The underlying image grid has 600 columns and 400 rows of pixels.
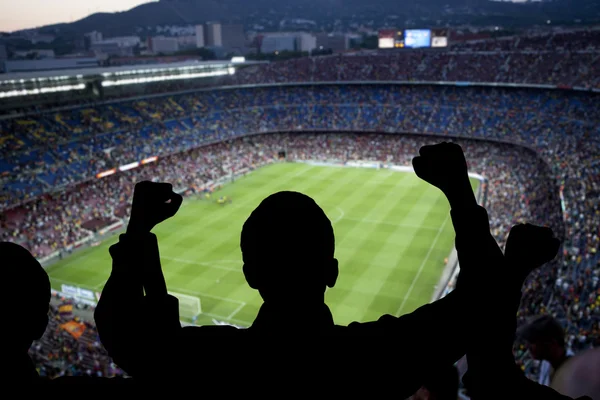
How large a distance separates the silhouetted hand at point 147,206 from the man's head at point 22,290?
36 cm

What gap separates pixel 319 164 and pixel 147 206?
52.7 meters

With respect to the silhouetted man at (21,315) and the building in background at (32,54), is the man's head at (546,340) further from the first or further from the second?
the building in background at (32,54)

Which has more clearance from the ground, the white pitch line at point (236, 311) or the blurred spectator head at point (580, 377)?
the blurred spectator head at point (580, 377)

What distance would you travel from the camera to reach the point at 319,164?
178 feet

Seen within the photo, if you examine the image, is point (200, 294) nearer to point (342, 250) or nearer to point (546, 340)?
point (342, 250)

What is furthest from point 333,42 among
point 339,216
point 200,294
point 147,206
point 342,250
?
point 147,206

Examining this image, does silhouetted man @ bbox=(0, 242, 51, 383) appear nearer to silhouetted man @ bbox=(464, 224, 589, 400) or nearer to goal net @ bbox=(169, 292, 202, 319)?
silhouetted man @ bbox=(464, 224, 589, 400)

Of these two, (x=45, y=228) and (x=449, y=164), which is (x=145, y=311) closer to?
(x=449, y=164)

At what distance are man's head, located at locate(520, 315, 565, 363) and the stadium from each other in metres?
12.4

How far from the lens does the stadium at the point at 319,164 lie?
24703 mm

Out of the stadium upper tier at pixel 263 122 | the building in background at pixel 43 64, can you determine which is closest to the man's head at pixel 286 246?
the stadium upper tier at pixel 263 122

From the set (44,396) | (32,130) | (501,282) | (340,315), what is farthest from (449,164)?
(32,130)

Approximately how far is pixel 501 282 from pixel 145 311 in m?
1.12

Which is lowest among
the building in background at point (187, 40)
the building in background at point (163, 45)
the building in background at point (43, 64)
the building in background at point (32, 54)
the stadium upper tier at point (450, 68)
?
the stadium upper tier at point (450, 68)
